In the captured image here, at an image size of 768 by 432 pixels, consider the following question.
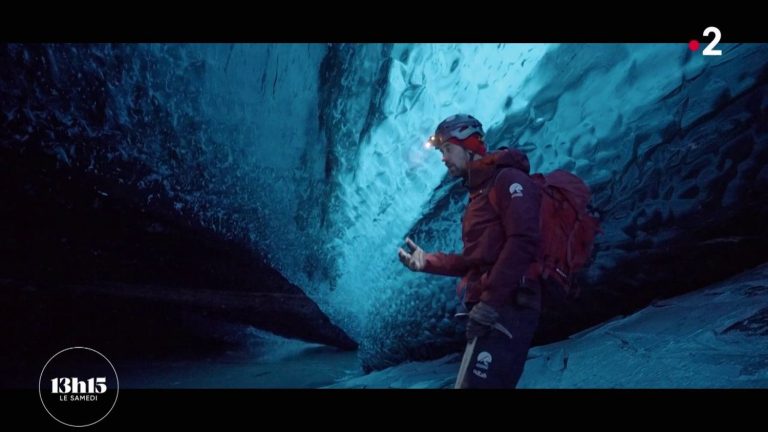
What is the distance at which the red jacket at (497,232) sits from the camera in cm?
126

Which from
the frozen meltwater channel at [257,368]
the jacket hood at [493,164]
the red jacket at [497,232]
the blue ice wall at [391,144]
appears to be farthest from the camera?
the frozen meltwater channel at [257,368]

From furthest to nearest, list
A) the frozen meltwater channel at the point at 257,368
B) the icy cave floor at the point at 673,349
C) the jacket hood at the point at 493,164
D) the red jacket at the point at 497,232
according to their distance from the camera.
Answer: the frozen meltwater channel at the point at 257,368, the icy cave floor at the point at 673,349, the jacket hood at the point at 493,164, the red jacket at the point at 497,232

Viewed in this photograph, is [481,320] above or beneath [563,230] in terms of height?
beneath

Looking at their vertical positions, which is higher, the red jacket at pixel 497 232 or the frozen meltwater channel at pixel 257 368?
the red jacket at pixel 497 232

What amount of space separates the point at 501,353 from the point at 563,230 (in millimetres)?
433

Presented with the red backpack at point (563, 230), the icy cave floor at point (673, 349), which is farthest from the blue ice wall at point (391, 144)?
the red backpack at point (563, 230)

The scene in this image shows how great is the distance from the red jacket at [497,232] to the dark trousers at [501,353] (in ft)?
0.23

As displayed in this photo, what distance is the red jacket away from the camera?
1.26 m

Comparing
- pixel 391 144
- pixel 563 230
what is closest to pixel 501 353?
pixel 563 230

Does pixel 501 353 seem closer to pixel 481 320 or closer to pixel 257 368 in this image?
pixel 481 320

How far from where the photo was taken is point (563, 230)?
4.43 ft

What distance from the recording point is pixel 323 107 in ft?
8.14

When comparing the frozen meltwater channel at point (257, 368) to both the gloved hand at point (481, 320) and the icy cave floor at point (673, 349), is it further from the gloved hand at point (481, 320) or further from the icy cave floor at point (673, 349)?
the gloved hand at point (481, 320)
